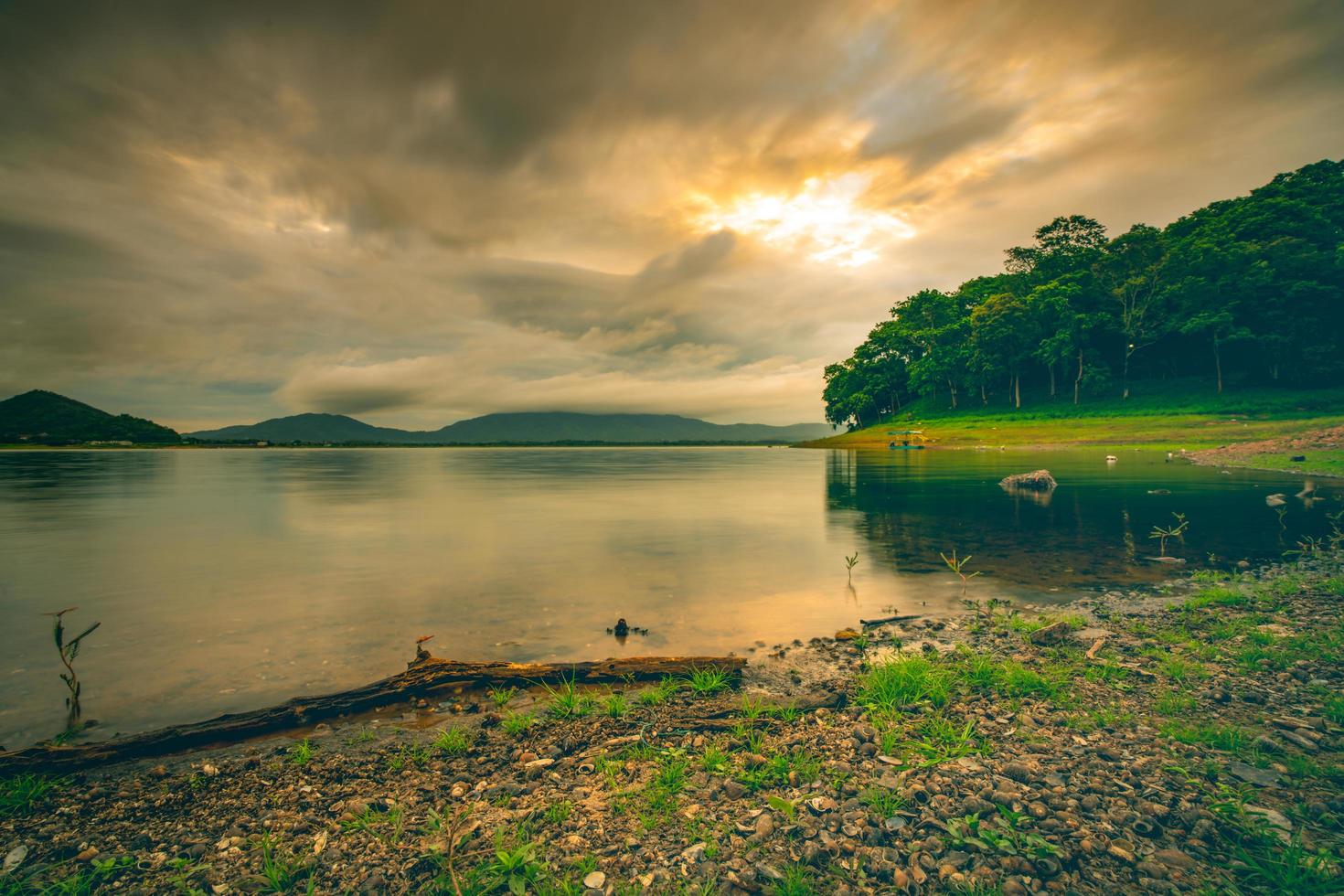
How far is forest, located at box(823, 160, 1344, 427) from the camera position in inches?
3383

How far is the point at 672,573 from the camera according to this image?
17.2 meters

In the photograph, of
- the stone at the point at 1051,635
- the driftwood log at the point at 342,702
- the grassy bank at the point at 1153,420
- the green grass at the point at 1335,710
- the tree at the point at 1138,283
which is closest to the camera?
the green grass at the point at 1335,710

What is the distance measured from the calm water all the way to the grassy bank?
37.3 meters

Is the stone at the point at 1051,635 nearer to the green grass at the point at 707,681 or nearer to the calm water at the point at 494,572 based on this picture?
the calm water at the point at 494,572

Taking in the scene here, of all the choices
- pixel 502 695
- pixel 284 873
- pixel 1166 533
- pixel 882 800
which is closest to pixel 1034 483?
pixel 1166 533

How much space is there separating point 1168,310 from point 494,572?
412 feet

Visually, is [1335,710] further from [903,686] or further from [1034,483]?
[1034,483]

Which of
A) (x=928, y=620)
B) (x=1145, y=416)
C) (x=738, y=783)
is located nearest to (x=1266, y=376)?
(x=1145, y=416)

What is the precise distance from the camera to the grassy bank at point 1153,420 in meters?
64.2

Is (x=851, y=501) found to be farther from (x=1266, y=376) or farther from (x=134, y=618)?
(x=1266, y=376)

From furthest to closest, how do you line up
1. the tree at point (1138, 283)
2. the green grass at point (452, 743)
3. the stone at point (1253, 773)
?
1. the tree at point (1138, 283)
2. the green grass at point (452, 743)
3. the stone at point (1253, 773)

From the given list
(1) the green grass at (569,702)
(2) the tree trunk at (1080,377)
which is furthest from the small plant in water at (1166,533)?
(2) the tree trunk at (1080,377)

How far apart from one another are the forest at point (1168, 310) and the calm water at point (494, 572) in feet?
247

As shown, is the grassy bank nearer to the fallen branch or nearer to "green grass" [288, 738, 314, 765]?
the fallen branch
